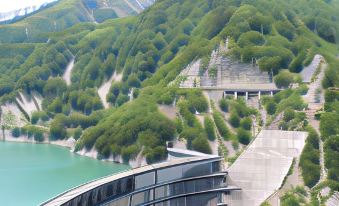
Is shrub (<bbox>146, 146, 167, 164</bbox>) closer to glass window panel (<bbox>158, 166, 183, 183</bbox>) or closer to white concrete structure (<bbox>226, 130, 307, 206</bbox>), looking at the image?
white concrete structure (<bbox>226, 130, 307, 206</bbox>)

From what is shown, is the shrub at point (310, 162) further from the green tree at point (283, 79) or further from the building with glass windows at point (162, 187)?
the green tree at point (283, 79)

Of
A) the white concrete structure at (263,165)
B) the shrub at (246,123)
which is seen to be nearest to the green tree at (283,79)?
the shrub at (246,123)

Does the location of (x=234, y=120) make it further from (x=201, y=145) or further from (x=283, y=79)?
(x=283, y=79)

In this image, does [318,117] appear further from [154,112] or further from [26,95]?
[26,95]

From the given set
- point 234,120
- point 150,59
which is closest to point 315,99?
point 234,120

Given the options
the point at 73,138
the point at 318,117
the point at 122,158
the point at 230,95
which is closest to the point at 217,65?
the point at 230,95
